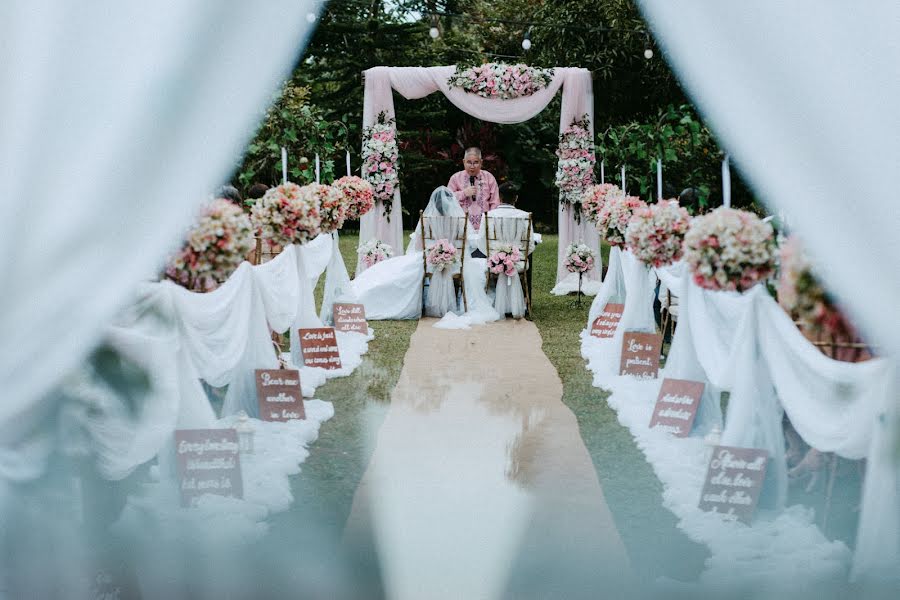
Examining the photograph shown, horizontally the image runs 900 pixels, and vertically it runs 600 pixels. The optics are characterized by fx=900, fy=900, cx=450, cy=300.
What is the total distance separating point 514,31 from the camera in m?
20.9

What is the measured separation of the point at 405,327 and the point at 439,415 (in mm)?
3359

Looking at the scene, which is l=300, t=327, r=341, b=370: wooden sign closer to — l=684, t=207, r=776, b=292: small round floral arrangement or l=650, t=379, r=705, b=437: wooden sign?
l=650, t=379, r=705, b=437: wooden sign

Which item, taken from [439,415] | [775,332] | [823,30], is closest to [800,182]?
[823,30]

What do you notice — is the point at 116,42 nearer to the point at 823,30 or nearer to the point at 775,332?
the point at 823,30

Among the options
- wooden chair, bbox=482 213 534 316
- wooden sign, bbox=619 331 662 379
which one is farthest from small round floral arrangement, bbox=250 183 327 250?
wooden chair, bbox=482 213 534 316

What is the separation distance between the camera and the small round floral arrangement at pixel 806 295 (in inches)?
104

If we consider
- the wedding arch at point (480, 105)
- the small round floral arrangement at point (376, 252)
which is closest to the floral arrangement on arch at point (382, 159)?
Answer: the wedding arch at point (480, 105)

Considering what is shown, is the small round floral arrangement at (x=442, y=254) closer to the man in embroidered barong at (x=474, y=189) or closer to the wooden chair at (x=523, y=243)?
the wooden chair at (x=523, y=243)

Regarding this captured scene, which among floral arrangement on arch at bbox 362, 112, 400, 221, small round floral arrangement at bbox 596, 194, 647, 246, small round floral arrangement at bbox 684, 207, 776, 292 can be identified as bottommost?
small round floral arrangement at bbox 684, 207, 776, 292

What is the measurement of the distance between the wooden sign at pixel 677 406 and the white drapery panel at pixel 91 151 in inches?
118

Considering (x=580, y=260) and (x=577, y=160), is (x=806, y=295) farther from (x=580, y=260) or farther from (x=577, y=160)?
(x=577, y=160)

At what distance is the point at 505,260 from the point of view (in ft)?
29.2

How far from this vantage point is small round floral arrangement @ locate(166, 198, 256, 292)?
3311 millimetres

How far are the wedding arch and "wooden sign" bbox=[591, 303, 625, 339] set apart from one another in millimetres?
3632
